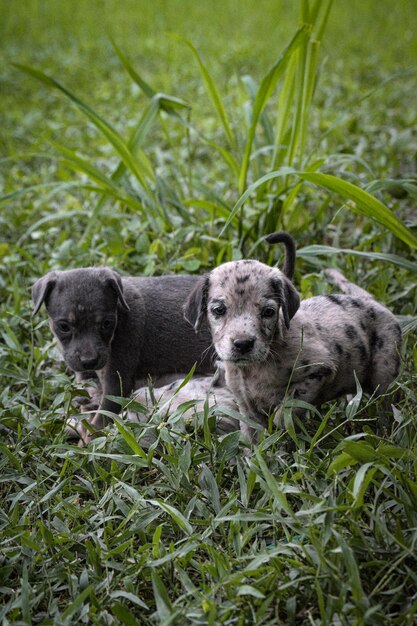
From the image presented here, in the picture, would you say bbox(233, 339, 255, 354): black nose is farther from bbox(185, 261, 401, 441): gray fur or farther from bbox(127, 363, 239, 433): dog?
bbox(127, 363, 239, 433): dog

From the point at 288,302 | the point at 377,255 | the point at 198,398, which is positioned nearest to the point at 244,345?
the point at 288,302

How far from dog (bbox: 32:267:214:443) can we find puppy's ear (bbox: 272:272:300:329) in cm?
68

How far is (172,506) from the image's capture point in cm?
356

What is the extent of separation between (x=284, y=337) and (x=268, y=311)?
0.78 ft

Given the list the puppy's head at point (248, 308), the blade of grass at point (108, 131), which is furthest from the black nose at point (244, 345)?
the blade of grass at point (108, 131)

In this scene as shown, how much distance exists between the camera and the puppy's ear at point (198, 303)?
4059 millimetres

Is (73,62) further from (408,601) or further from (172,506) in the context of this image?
(408,601)

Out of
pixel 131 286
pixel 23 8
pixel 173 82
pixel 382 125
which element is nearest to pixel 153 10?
pixel 23 8

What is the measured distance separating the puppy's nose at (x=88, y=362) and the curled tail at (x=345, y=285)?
1.60 metres

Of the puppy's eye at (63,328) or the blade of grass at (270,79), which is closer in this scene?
the puppy's eye at (63,328)

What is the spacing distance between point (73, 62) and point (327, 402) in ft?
30.3

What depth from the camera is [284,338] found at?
159 inches

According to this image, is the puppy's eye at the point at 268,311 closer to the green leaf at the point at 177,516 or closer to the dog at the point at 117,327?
the dog at the point at 117,327

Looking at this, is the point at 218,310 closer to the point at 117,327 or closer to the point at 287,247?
the point at 287,247
